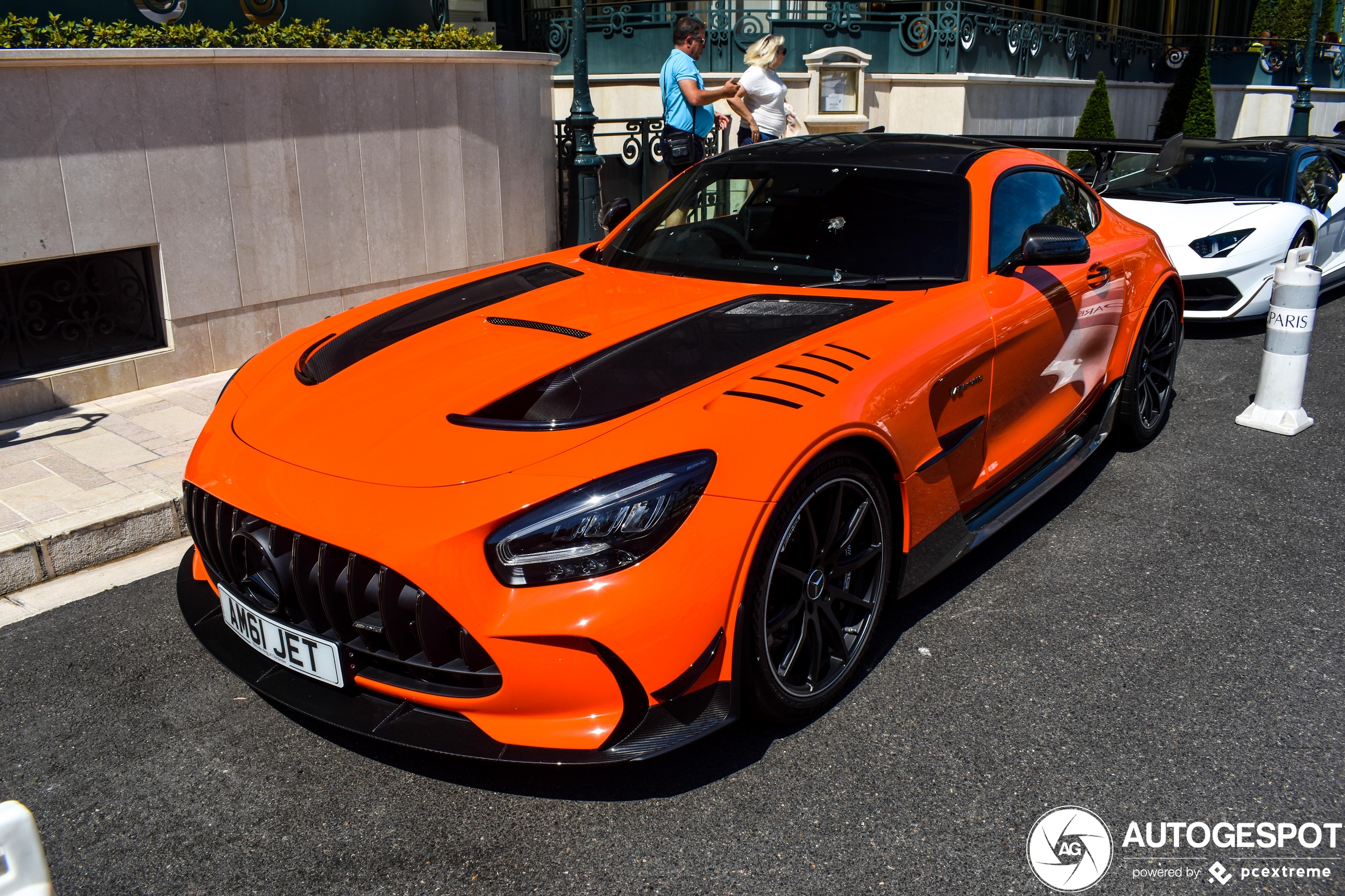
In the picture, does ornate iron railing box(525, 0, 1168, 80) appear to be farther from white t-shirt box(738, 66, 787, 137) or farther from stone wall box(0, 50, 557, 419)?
stone wall box(0, 50, 557, 419)

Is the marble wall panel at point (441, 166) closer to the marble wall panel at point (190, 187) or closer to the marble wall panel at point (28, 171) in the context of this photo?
the marble wall panel at point (190, 187)

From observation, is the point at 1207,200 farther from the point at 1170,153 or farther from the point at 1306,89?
the point at 1306,89

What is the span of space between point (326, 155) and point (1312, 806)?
6.34m

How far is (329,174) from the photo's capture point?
22.7ft

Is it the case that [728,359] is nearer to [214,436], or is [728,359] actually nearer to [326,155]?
[214,436]

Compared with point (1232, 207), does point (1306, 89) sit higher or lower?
higher

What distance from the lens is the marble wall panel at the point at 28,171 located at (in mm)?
5395

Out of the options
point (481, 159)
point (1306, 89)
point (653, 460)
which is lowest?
point (653, 460)

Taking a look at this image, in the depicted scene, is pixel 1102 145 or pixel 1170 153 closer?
pixel 1102 145

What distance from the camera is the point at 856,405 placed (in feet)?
9.68

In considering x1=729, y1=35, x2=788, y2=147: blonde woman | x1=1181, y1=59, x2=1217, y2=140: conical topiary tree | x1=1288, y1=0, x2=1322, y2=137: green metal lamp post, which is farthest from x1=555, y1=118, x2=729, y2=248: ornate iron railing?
x1=1288, y1=0, x2=1322, y2=137: green metal lamp post

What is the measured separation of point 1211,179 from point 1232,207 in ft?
2.57

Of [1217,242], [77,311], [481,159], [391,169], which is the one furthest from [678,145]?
[77,311]

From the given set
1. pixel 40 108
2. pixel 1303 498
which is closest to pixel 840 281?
pixel 1303 498
